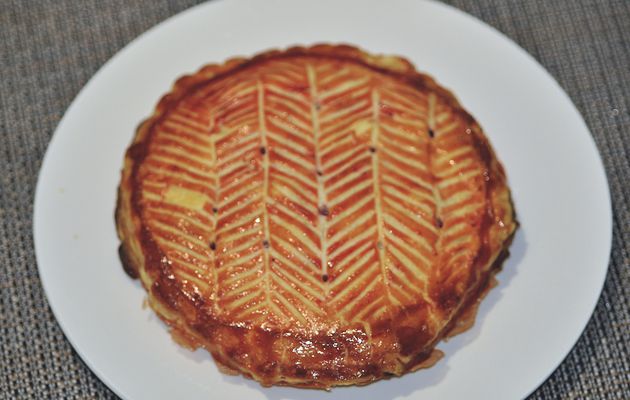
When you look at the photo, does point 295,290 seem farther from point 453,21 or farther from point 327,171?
point 453,21

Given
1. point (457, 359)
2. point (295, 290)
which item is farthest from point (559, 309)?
point (295, 290)

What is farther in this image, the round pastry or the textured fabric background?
the textured fabric background

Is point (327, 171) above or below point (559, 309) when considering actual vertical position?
above

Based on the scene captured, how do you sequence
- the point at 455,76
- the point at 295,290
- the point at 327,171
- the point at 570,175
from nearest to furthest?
1. the point at 295,290
2. the point at 327,171
3. the point at 570,175
4. the point at 455,76

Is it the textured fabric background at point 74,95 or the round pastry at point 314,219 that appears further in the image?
the textured fabric background at point 74,95
